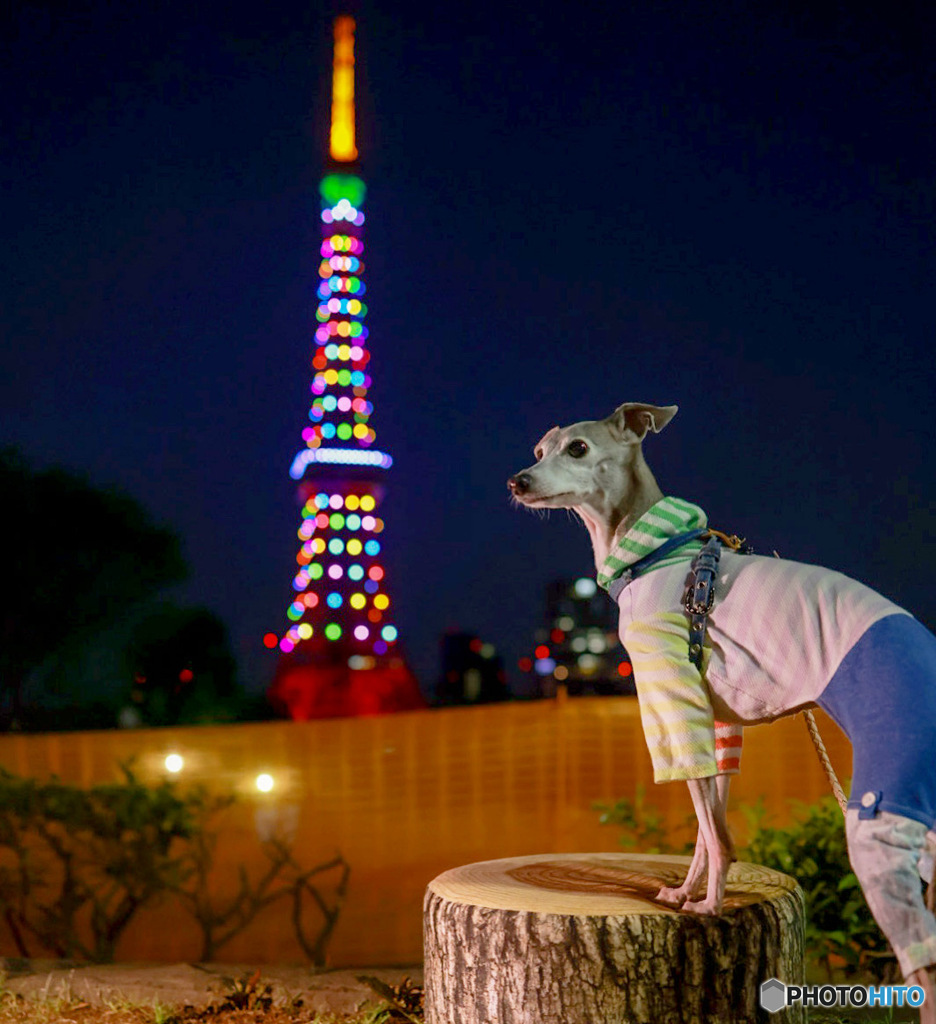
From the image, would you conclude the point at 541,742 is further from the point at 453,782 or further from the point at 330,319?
the point at 330,319

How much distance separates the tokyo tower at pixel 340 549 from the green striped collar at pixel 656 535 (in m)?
37.5

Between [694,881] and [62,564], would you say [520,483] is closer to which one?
[694,881]

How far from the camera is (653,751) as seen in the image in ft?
8.31

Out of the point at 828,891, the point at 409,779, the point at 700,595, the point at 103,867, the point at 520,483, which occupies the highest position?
the point at 520,483

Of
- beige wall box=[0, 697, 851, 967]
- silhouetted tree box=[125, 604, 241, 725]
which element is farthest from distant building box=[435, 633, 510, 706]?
beige wall box=[0, 697, 851, 967]

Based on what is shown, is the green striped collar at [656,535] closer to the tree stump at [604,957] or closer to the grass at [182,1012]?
the tree stump at [604,957]

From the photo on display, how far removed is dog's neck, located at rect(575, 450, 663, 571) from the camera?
2.80 metres

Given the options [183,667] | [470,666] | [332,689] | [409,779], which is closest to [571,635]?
[470,666]

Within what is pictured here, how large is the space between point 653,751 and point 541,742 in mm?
5338

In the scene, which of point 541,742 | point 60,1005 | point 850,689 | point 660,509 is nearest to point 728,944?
point 850,689

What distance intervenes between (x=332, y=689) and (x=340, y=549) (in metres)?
5.09

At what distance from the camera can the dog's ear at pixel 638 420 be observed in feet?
9.23

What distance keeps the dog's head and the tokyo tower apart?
→ 123 ft

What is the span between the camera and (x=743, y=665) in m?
2.51
